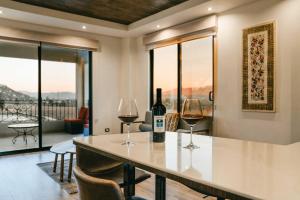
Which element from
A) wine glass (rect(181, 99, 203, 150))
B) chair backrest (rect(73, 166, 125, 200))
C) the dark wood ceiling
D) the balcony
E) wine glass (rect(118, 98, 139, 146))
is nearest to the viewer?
chair backrest (rect(73, 166, 125, 200))

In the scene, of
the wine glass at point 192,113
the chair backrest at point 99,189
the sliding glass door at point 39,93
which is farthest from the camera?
the sliding glass door at point 39,93

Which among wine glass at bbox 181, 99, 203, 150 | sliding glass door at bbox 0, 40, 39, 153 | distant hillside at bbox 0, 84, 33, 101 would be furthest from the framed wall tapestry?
distant hillside at bbox 0, 84, 33, 101

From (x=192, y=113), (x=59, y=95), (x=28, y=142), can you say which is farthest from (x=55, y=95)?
(x=192, y=113)

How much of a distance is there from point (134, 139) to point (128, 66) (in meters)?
4.86

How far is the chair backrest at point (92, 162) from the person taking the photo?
1.51m

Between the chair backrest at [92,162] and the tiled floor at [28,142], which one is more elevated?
the chair backrest at [92,162]

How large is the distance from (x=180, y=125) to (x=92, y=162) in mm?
3573

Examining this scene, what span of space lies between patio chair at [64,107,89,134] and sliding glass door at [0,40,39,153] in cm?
118

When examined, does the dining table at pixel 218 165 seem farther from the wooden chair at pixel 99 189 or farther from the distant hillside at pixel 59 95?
the distant hillside at pixel 59 95

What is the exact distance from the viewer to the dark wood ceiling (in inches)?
172

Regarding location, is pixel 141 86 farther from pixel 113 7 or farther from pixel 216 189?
pixel 216 189

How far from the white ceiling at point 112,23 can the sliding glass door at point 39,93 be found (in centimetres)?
61

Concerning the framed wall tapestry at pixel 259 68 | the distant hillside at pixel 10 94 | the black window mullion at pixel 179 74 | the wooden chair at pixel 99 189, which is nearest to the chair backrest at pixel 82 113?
the distant hillside at pixel 10 94

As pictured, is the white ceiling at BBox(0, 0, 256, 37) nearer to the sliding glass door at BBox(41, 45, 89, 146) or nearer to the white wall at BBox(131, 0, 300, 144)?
the white wall at BBox(131, 0, 300, 144)
